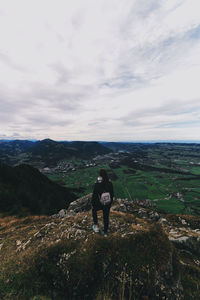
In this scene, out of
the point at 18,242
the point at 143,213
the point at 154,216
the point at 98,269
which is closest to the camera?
the point at 98,269

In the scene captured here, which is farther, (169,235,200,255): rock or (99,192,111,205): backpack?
(169,235,200,255): rock

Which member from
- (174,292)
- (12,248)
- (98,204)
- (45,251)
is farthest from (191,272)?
(12,248)

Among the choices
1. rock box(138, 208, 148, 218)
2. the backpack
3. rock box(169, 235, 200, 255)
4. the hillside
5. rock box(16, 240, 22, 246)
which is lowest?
rock box(138, 208, 148, 218)

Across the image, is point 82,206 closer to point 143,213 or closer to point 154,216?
point 143,213

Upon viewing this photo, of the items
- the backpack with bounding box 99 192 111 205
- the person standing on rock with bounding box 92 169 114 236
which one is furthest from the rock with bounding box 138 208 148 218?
the backpack with bounding box 99 192 111 205

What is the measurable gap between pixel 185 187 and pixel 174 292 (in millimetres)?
154074

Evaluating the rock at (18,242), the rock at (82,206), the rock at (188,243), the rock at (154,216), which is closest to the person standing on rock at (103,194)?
the rock at (18,242)

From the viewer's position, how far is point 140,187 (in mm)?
127375

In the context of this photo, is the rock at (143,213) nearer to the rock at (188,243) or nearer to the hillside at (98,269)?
the rock at (188,243)

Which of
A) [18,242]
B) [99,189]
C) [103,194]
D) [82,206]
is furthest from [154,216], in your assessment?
[18,242]

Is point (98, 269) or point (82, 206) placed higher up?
point (98, 269)

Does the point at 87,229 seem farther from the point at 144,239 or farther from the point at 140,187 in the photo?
the point at 140,187

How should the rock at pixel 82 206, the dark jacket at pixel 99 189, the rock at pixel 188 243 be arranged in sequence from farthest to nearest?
the rock at pixel 82 206 → the rock at pixel 188 243 → the dark jacket at pixel 99 189

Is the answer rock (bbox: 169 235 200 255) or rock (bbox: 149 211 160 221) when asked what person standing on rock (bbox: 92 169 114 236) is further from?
rock (bbox: 149 211 160 221)
